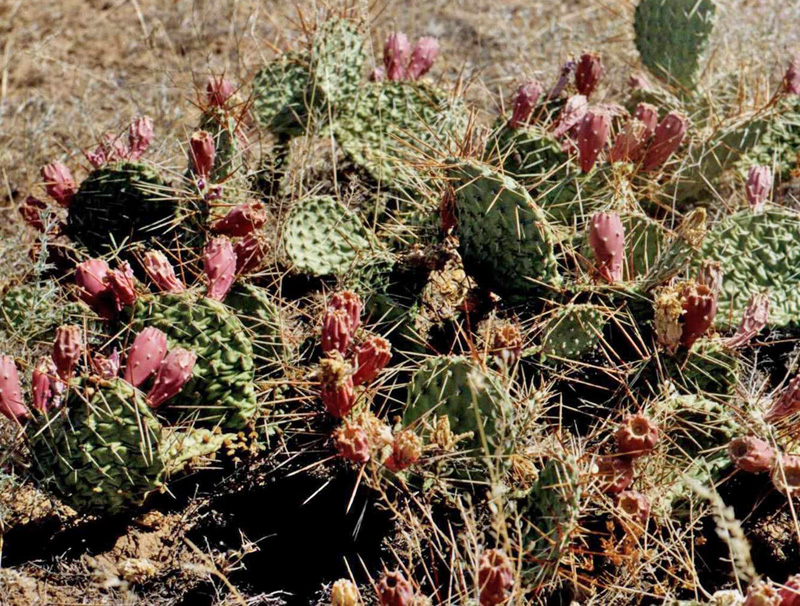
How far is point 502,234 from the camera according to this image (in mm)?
3045

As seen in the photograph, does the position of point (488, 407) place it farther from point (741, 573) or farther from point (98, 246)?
point (98, 246)

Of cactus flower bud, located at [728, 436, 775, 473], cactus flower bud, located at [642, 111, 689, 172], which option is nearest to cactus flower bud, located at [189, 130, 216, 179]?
cactus flower bud, located at [642, 111, 689, 172]

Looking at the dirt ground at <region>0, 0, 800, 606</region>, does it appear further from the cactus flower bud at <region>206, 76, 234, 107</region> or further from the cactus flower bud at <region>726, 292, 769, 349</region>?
the cactus flower bud at <region>726, 292, 769, 349</region>

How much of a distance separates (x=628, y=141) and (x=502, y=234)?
2.03ft

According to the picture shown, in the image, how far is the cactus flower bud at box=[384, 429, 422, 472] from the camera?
8.24 feet

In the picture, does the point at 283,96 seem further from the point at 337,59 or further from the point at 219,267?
Result: the point at 219,267

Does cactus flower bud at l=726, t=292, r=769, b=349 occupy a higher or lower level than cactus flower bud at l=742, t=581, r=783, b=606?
higher

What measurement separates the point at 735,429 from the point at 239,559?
4.77 ft

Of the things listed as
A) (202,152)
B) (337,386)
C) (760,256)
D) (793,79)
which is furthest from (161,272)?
(793,79)

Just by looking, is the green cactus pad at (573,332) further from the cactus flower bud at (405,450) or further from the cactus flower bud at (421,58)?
the cactus flower bud at (421,58)

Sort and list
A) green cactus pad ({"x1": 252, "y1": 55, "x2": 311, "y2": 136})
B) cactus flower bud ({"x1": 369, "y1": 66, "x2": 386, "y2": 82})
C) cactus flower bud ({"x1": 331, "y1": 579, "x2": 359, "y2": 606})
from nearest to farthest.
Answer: cactus flower bud ({"x1": 331, "y1": 579, "x2": 359, "y2": 606})
green cactus pad ({"x1": 252, "y1": 55, "x2": 311, "y2": 136})
cactus flower bud ({"x1": 369, "y1": 66, "x2": 386, "y2": 82})

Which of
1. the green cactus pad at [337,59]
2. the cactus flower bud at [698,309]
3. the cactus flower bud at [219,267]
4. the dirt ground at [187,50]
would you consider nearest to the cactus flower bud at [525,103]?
the dirt ground at [187,50]

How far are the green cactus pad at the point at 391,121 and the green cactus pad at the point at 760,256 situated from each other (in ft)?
3.50

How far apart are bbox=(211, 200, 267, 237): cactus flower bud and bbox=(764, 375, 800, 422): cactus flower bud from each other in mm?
1665
